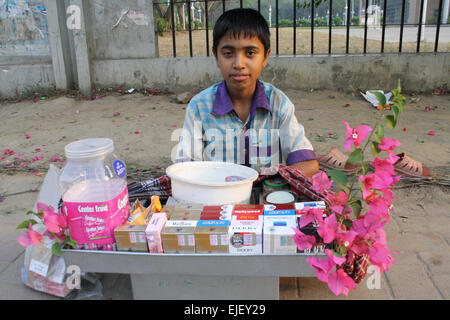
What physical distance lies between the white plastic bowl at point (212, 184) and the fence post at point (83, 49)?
4633mm

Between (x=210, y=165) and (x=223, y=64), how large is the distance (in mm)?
613

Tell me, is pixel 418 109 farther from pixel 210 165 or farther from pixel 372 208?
pixel 372 208

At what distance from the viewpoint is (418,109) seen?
197 inches

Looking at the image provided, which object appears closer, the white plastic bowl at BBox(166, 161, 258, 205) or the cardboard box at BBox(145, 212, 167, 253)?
the cardboard box at BBox(145, 212, 167, 253)

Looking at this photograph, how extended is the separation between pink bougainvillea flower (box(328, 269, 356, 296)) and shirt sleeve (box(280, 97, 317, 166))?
3.39 ft

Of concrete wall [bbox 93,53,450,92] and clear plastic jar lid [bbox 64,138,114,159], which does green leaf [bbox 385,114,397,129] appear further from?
concrete wall [bbox 93,53,450,92]

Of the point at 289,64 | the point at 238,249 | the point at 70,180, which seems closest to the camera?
the point at 238,249

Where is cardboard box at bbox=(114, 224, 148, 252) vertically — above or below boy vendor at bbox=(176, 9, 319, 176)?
below

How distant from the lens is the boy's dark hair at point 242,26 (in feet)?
7.04

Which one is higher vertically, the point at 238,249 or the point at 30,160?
the point at 238,249

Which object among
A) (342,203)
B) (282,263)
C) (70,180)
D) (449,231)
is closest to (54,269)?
(70,180)

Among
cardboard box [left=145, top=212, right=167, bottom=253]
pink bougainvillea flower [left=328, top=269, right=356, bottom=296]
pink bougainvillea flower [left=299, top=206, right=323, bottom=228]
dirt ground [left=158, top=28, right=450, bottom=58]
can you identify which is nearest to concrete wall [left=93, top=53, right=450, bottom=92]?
dirt ground [left=158, top=28, right=450, bottom=58]

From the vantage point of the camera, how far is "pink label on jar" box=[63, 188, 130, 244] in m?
1.46

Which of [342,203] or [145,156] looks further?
[145,156]
